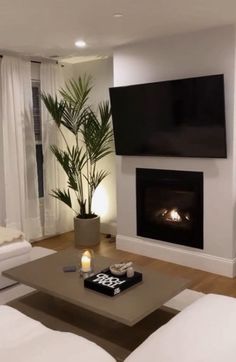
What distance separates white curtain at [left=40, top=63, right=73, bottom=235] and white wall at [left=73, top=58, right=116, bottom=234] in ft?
1.41

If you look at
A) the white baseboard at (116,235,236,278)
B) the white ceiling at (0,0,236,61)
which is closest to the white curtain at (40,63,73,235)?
the white ceiling at (0,0,236,61)

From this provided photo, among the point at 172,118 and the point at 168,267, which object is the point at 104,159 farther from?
the point at 168,267

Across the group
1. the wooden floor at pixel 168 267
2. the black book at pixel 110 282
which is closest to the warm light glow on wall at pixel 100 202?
the wooden floor at pixel 168 267

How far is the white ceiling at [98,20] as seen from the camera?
9.52 feet

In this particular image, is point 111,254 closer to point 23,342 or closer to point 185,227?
point 185,227

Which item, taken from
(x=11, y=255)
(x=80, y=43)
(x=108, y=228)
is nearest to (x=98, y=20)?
(x=80, y=43)

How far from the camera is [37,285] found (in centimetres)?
283

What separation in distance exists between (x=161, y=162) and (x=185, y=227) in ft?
2.48

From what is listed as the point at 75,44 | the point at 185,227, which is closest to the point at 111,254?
the point at 185,227

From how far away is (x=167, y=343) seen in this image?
156cm

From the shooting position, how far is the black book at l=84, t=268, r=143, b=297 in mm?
2631

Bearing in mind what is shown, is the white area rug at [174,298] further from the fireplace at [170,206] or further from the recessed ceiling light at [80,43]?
the recessed ceiling light at [80,43]

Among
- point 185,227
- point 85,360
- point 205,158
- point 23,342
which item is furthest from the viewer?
point 185,227

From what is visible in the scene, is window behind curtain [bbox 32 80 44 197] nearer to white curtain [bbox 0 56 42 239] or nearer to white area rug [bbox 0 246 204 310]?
white curtain [bbox 0 56 42 239]
